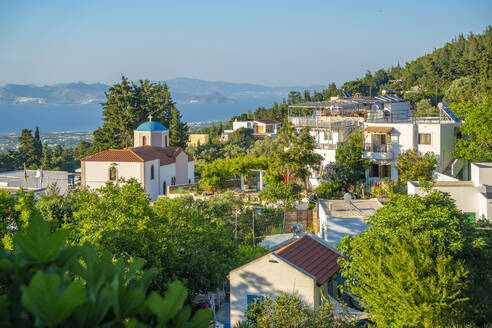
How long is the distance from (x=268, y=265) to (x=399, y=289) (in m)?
3.17

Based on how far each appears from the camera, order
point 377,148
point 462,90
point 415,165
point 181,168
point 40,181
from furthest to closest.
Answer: point 462,90
point 181,168
point 40,181
point 377,148
point 415,165

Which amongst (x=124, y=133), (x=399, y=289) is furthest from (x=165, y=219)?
(x=124, y=133)

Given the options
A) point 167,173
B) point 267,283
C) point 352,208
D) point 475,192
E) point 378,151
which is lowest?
point 267,283

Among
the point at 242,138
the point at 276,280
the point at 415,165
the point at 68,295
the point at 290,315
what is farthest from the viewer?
the point at 242,138

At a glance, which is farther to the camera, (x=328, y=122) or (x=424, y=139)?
(x=328, y=122)

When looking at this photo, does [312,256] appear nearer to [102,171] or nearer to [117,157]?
[117,157]

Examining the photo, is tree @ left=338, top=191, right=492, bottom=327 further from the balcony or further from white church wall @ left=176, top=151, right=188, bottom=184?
white church wall @ left=176, top=151, right=188, bottom=184

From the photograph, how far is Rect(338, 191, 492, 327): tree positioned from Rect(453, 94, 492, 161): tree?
16726 mm

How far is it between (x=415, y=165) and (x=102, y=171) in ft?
69.8

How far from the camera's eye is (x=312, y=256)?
13.3m

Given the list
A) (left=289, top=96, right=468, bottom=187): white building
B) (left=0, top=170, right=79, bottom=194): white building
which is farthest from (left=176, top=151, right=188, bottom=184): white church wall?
(left=289, top=96, right=468, bottom=187): white building

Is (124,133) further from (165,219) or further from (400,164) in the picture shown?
(165,219)

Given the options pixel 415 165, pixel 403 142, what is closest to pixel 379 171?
pixel 403 142

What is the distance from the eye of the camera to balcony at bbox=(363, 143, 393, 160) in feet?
98.9
